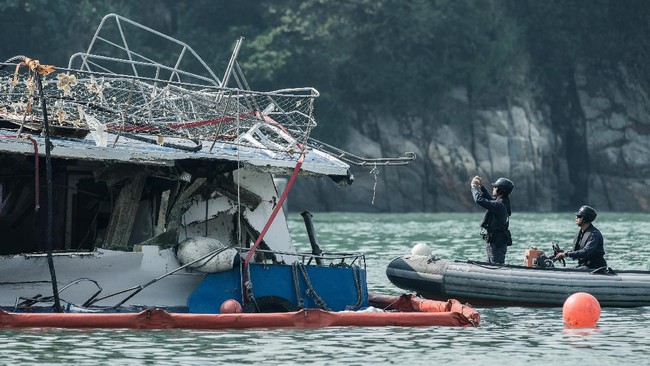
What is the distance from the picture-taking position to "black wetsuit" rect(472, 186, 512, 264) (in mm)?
23203

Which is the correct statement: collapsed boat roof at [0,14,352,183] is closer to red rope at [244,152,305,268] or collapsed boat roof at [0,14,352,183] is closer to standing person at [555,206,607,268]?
red rope at [244,152,305,268]

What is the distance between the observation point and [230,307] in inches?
755

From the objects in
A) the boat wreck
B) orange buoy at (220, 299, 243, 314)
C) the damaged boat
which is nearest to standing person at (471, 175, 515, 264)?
the boat wreck

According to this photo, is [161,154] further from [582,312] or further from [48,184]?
[582,312]

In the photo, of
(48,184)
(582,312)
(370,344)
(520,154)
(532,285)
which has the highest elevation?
(520,154)

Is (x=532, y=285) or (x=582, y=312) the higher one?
(x=532, y=285)

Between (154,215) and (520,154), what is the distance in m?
52.8

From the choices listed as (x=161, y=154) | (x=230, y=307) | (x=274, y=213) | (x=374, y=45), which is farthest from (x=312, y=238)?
(x=374, y=45)

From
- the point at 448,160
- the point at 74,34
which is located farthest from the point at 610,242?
the point at 74,34

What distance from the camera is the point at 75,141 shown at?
1917cm

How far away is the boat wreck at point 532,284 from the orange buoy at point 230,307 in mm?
5382

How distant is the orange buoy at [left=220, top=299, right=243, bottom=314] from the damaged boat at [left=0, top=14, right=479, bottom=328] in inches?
1.8

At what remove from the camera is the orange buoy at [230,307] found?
19.2 metres

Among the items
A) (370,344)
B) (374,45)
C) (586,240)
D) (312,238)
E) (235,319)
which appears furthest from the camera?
(374,45)
